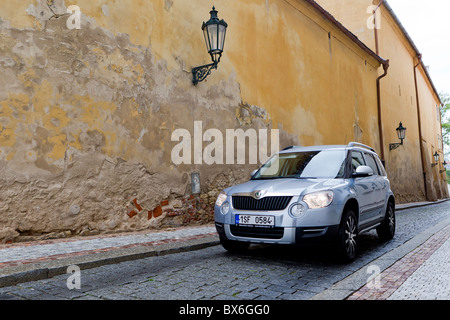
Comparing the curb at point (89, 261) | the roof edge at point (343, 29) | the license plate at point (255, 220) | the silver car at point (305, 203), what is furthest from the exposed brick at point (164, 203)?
the roof edge at point (343, 29)

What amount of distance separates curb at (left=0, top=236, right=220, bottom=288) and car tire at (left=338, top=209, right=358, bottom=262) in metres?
2.25

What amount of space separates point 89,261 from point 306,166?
10.9ft

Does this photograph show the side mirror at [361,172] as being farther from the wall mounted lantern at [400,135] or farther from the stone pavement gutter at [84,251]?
the wall mounted lantern at [400,135]

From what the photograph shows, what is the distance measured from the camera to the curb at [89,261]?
3.79 m

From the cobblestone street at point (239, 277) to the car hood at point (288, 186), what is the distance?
93 cm

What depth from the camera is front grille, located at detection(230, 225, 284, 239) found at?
4539 millimetres

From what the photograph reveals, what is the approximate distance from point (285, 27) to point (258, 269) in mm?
9710

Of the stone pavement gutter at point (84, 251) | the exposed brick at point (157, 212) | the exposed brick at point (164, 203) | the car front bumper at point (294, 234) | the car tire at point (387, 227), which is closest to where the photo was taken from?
the stone pavement gutter at point (84, 251)

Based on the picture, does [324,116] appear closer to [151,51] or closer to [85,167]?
[151,51]

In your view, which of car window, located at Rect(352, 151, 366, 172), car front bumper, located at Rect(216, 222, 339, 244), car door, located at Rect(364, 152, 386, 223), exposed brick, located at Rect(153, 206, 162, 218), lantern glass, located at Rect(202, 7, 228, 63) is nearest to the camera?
car front bumper, located at Rect(216, 222, 339, 244)

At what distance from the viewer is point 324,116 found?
14039 mm

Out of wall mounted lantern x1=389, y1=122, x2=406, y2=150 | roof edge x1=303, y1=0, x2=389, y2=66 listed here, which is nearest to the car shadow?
roof edge x1=303, y1=0, x2=389, y2=66

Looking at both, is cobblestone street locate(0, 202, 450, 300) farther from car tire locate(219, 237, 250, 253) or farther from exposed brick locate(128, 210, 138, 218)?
exposed brick locate(128, 210, 138, 218)

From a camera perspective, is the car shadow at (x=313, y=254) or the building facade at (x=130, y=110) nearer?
the car shadow at (x=313, y=254)
